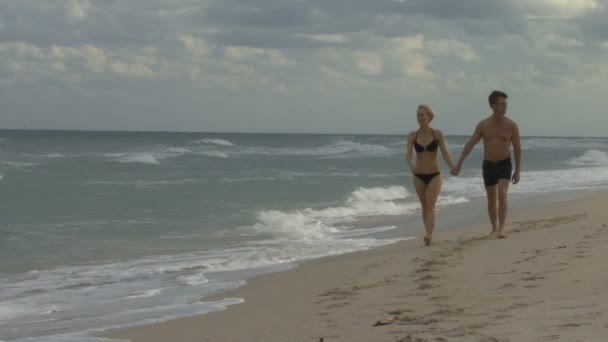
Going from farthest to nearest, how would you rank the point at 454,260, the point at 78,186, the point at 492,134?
1. the point at 78,186
2. the point at 492,134
3. the point at 454,260

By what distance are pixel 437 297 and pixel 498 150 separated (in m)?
3.15

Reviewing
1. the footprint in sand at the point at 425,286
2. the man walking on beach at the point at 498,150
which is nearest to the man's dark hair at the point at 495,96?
the man walking on beach at the point at 498,150

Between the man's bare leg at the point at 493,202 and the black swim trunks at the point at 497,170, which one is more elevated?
the black swim trunks at the point at 497,170

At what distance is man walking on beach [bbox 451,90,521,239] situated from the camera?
8.10 metres

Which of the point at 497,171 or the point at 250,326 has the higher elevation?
the point at 497,171

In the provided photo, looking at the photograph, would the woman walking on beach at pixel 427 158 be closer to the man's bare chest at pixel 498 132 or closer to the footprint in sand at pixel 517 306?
the man's bare chest at pixel 498 132

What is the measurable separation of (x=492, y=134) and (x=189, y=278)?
11.5 ft

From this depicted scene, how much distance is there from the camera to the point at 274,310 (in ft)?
19.4

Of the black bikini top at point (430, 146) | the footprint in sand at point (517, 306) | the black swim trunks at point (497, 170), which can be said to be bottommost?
the footprint in sand at point (517, 306)

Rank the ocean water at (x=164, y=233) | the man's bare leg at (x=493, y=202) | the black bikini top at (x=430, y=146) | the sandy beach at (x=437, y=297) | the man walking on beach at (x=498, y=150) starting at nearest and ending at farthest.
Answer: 1. the sandy beach at (x=437, y=297)
2. the ocean water at (x=164, y=233)
3. the man walking on beach at (x=498, y=150)
4. the black bikini top at (x=430, y=146)
5. the man's bare leg at (x=493, y=202)

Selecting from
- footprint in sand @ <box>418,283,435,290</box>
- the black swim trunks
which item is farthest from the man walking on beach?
footprint in sand @ <box>418,283,435,290</box>

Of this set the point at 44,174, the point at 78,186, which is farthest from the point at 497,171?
the point at 44,174

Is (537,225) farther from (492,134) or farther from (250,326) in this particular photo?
(250,326)

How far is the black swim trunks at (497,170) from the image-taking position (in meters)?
8.23
